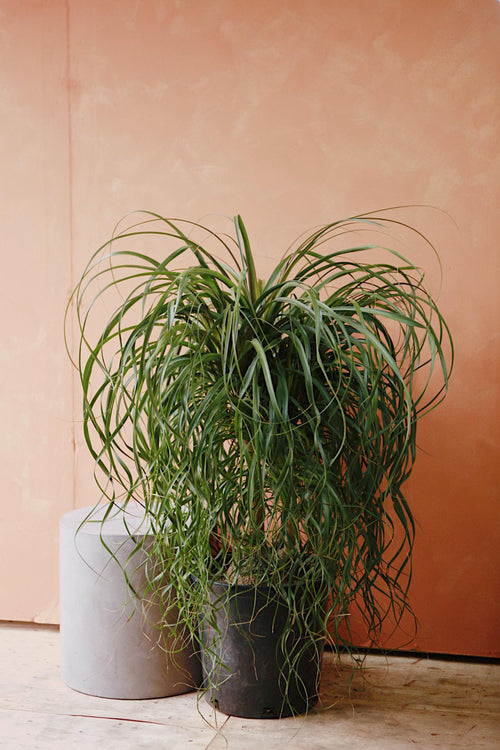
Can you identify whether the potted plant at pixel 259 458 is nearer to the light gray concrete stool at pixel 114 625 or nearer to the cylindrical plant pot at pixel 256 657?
the cylindrical plant pot at pixel 256 657

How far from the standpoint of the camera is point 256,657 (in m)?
1.58

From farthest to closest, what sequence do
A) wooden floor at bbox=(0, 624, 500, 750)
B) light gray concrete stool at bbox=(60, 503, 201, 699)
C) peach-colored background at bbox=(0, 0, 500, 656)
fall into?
peach-colored background at bbox=(0, 0, 500, 656) → light gray concrete stool at bbox=(60, 503, 201, 699) → wooden floor at bbox=(0, 624, 500, 750)

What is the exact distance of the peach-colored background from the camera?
6.53 ft

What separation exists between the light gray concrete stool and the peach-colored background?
487 mm

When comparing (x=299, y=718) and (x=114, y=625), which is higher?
(x=114, y=625)

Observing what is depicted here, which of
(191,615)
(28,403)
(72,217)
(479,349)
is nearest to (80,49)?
(72,217)

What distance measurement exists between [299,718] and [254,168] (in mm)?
1494

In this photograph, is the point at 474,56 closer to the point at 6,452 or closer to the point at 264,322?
the point at 264,322

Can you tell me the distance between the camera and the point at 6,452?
2279 mm

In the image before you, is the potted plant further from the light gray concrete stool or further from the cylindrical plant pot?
the light gray concrete stool

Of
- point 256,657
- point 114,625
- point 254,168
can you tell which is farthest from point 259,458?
point 254,168

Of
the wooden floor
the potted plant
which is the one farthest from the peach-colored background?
the potted plant

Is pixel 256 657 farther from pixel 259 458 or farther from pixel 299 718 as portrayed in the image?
pixel 259 458

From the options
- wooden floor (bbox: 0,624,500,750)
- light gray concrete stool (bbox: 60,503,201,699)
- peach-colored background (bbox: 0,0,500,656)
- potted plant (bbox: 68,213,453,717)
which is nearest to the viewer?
potted plant (bbox: 68,213,453,717)
